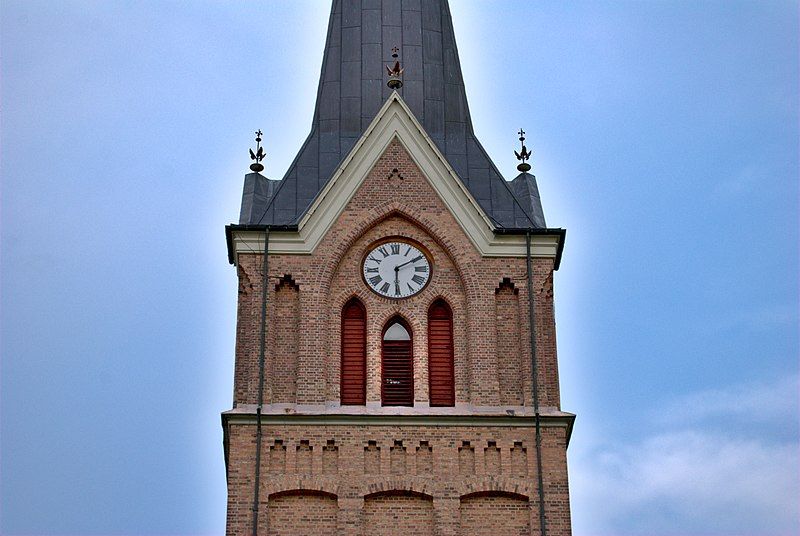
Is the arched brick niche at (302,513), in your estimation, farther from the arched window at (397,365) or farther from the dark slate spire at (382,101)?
the dark slate spire at (382,101)

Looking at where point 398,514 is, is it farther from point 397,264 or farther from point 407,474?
point 397,264

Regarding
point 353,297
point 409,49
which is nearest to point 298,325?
point 353,297

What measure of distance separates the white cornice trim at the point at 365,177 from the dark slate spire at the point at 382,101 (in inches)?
24.8

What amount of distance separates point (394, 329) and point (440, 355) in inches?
48.0

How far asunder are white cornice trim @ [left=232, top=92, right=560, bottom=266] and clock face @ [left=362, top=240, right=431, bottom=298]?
1.22 m

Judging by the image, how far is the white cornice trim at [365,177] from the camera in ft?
128

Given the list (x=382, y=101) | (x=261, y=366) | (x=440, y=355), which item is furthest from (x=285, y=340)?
(x=382, y=101)

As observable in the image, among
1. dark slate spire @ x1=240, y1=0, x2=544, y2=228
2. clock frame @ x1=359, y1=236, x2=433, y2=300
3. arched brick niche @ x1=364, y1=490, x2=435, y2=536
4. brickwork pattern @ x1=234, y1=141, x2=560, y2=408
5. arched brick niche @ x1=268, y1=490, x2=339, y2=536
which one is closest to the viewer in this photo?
arched brick niche @ x1=268, y1=490, x2=339, y2=536

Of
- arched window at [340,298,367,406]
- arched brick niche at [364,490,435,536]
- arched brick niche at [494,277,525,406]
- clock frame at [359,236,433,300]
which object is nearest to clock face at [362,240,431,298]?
clock frame at [359,236,433,300]

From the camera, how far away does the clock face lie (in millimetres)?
38625

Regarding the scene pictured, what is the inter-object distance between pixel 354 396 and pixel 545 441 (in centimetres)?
422

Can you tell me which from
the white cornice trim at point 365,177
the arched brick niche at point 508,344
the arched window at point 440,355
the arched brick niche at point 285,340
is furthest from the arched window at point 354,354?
the arched brick niche at point 508,344

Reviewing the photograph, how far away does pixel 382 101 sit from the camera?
42.4 m

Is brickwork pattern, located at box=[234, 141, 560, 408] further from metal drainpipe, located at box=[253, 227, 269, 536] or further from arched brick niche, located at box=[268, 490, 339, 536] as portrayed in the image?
arched brick niche, located at box=[268, 490, 339, 536]
